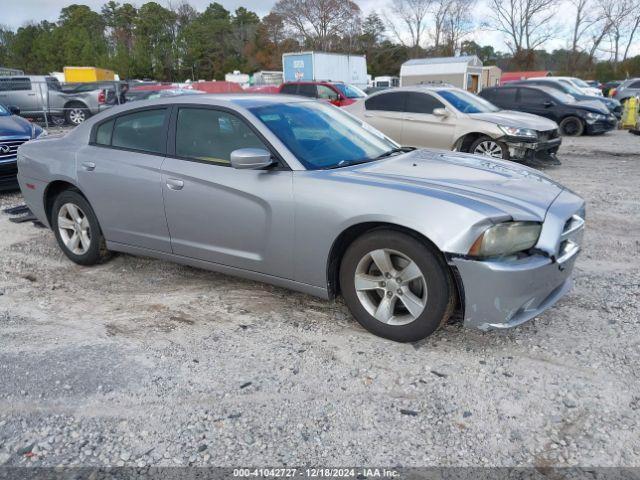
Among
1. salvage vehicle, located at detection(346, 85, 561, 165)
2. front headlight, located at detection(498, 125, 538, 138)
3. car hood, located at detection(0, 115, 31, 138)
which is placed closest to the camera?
car hood, located at detection(0, 115, 31, 138)

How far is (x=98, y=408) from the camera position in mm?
2719

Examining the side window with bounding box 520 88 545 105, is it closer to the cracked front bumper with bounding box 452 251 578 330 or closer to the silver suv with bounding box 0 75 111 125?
the cracked front bumper with bounding box 452 251 578 330

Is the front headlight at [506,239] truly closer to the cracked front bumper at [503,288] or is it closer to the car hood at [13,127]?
the cracked front bumper at [503,288]

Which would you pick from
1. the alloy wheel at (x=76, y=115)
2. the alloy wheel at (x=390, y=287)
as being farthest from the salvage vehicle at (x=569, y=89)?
the alloy wheel at (x=390, y=287)

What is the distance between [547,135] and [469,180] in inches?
268

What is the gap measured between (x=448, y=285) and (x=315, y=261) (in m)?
0.87

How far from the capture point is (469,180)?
3.39m

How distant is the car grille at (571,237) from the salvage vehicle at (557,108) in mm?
12296

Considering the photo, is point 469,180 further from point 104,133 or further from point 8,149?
point 8,149

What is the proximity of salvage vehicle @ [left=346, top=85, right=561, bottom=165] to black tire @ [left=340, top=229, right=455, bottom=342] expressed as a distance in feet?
21.2

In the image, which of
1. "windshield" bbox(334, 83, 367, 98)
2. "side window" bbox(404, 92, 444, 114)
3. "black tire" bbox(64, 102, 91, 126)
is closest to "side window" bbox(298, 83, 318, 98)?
"windshield" bbox(334, 83, 367, 98)

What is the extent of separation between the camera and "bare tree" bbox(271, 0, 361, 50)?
72625 millimetres

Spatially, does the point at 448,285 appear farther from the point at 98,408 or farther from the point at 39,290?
the point at 39,290

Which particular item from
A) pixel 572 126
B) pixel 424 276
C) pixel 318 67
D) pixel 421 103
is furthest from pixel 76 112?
pixel 424 276
